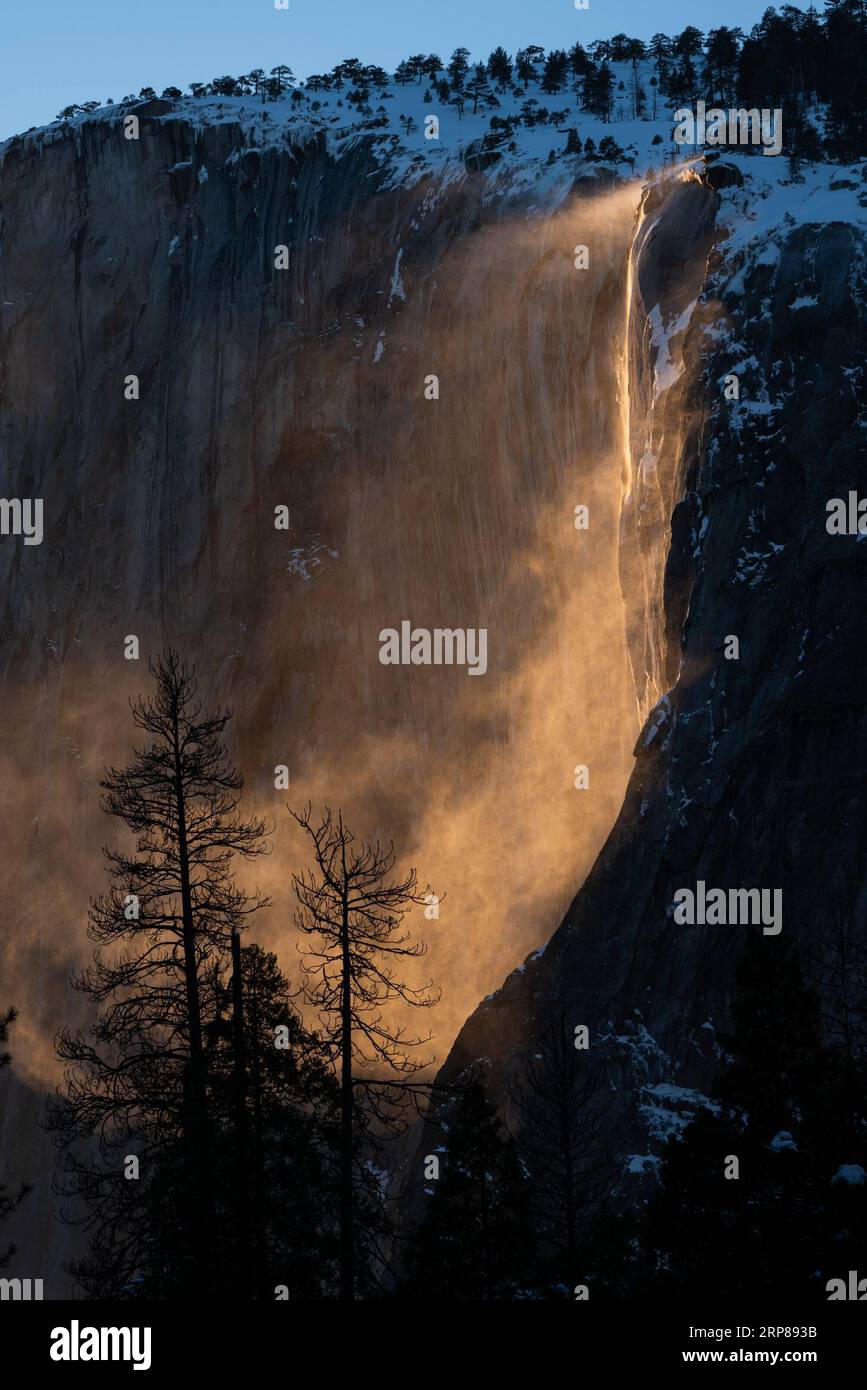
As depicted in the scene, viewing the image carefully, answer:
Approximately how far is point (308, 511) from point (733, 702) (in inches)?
991

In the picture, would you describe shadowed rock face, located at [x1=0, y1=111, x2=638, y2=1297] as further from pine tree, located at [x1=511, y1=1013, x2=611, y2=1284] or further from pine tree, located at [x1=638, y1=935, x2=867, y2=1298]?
pine tree, located at [x1=638, y1=935, x2=867, y2=1298]

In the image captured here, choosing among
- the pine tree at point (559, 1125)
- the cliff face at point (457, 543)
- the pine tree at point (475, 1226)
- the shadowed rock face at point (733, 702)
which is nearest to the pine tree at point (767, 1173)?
the pine tree at point (475, 1226)

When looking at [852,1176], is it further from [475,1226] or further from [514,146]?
[514,146]

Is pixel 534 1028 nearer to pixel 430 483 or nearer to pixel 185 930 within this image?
pixel 185 930

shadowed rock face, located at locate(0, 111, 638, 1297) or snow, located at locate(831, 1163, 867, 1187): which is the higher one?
shadowed rock face, located at locate(0, 111, 638, 1297)

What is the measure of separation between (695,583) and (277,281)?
94.5 ft

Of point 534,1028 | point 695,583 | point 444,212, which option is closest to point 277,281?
point 444,212

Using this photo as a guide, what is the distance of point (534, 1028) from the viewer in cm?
3250

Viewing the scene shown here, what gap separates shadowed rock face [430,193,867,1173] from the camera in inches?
1184

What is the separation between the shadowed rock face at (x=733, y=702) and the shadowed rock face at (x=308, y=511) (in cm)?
1086

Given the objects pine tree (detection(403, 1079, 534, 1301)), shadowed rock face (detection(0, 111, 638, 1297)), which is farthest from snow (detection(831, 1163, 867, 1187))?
shadowed rock face (detection(0, 111, 638, 1297))

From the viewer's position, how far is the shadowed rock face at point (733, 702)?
98.7 feet

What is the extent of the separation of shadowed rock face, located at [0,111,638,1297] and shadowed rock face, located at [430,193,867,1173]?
1086cm

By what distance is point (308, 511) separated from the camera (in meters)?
54.2
